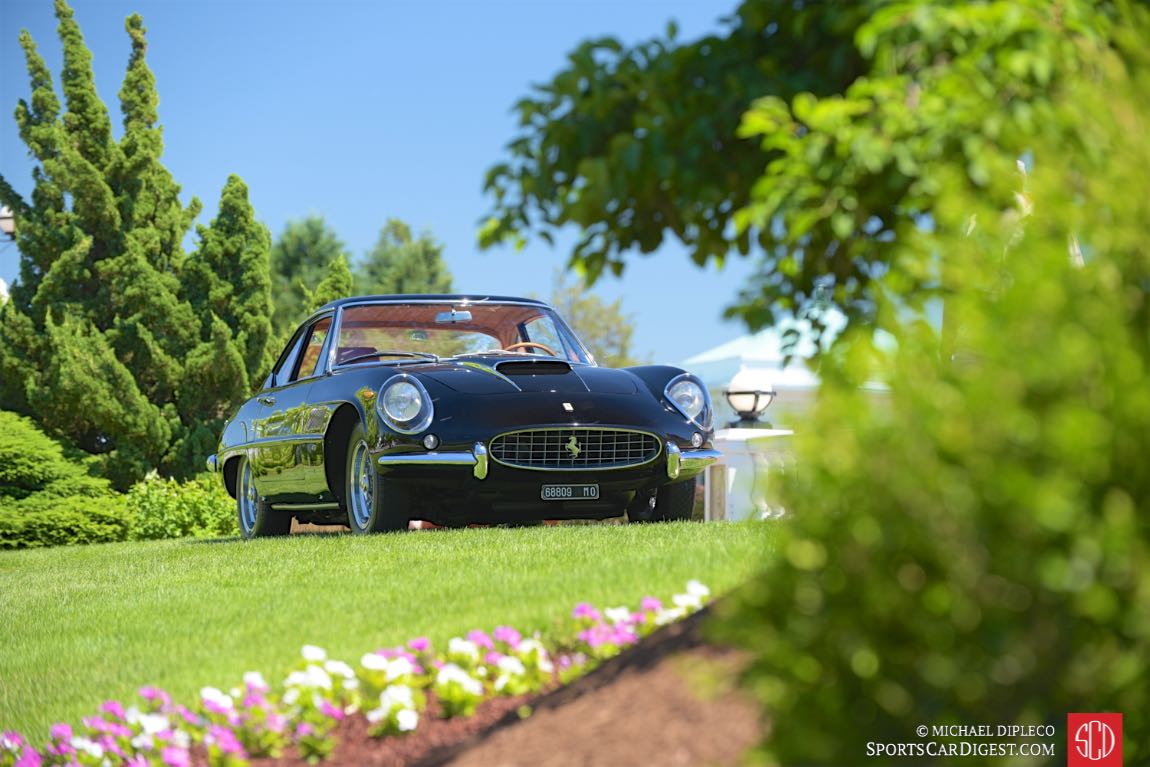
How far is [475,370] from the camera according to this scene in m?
9.64

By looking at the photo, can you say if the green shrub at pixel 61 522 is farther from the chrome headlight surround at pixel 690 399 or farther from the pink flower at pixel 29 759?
the pink flower at pixel 29 759

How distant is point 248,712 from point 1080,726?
118 inches

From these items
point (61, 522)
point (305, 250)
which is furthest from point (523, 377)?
point (305, 250)

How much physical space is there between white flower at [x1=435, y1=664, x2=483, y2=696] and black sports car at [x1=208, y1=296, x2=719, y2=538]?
4.33m

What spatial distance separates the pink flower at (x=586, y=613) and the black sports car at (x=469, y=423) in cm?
394

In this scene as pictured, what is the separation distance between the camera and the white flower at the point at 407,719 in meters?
4.62

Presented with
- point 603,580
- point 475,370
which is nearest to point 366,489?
point 475,370

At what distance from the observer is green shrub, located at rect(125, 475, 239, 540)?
740 inches

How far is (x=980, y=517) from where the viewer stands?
2.45m

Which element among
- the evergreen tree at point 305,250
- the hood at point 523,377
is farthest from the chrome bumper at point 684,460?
the evergreen tree at point 305,250

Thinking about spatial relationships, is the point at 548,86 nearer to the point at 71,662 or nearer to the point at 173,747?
the point at 173,747

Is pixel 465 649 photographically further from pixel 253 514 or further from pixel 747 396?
pixel 747 396

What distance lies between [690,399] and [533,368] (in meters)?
1.14

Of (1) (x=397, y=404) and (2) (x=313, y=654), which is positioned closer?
(2) (x=313, y=654)
